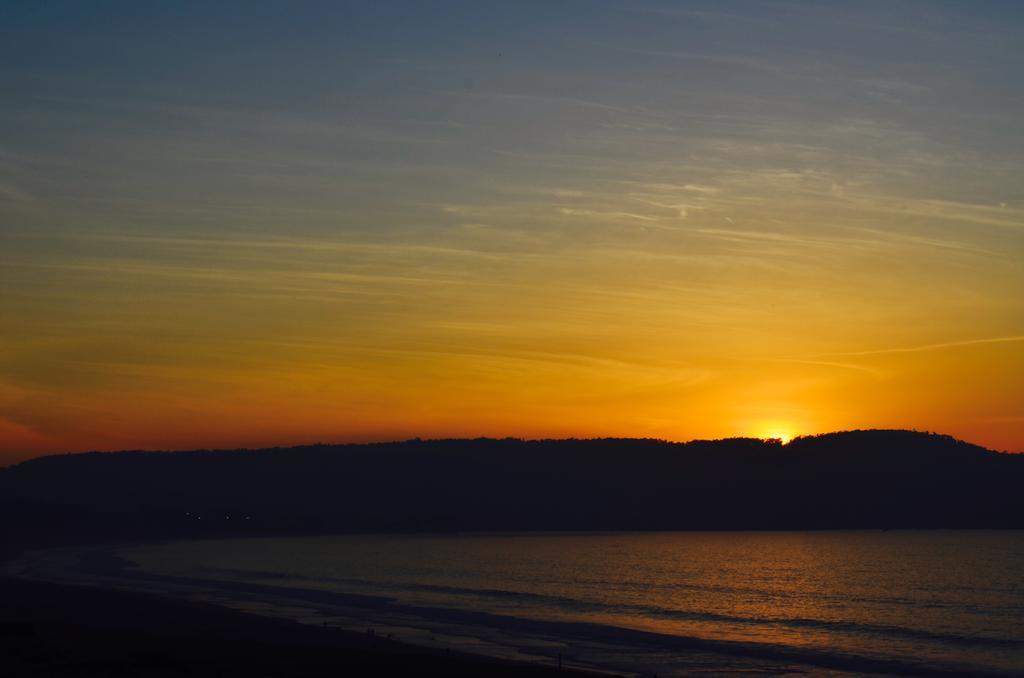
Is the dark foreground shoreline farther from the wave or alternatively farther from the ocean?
the wave

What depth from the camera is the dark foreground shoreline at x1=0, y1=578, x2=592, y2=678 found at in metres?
38.2

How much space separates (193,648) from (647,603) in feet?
139

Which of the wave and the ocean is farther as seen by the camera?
the wave

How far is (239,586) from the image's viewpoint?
292 feet

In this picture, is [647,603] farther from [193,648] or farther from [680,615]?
[193,648]

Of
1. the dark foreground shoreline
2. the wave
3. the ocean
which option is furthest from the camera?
the wave

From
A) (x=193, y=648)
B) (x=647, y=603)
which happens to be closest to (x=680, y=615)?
(x=647, y=603)

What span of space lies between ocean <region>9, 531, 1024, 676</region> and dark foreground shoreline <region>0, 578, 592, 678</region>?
430 cm

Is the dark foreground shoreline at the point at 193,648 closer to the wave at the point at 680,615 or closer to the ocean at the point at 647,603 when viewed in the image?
the ocean at the point at 647,603

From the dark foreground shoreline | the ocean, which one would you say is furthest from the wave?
the dark foreground shoreline

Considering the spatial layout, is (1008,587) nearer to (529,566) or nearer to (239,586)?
(529,566)

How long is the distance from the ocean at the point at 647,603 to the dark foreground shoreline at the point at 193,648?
430 centimetres

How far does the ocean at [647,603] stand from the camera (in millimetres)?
51594

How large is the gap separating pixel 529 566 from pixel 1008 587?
2192 inches
